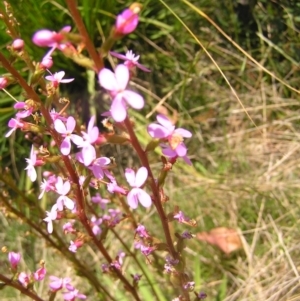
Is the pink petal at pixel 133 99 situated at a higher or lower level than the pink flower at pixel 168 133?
higher

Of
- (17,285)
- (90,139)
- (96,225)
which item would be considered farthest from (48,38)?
(96,225)

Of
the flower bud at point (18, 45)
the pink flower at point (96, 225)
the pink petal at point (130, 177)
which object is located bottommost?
the pink flower at point (96, 225)

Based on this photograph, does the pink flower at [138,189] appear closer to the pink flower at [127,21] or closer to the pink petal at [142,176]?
the pink petal at [142,176]

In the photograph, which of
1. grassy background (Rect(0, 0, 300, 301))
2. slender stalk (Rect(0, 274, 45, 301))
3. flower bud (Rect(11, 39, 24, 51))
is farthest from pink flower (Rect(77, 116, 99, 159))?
grassy background (Rect(0, 0, 300, 301))

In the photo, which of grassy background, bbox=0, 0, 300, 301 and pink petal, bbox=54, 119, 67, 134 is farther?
grassy background, bbox=0, 0, 300, 301

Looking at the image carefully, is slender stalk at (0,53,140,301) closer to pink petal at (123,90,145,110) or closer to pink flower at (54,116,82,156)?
pink flower at (54,116,82,156)

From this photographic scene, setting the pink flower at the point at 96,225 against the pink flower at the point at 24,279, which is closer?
the pink flower at the point at 24,279

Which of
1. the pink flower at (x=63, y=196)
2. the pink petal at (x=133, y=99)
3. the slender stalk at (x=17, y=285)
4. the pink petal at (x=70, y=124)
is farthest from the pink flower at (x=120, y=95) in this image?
the slender stalk at (x=17, y=285)
